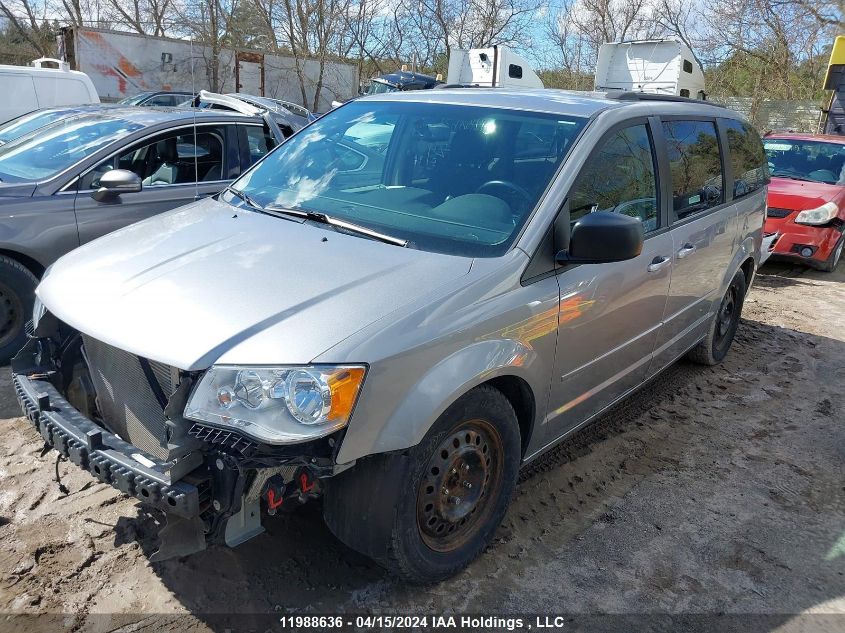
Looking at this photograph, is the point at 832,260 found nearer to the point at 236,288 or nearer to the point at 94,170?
the point at 94,170

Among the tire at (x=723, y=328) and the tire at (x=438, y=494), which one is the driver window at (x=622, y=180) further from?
the tire at (x=723, y=328)

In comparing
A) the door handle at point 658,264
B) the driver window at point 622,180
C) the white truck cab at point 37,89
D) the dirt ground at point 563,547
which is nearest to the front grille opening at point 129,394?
the dirt ground at point 563,547

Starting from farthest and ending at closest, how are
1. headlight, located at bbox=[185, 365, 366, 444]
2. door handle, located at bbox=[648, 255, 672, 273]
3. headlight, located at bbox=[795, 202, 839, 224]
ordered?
1. headlight, located at bbox=[795, 202, 839, 224]
2. door handle, located at bbox=[648, 255, 672, 273]
3. headlight, located at bbox=[185, 365, 366, 444]

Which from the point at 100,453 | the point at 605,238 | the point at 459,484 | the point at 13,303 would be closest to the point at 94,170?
the point at 13,303

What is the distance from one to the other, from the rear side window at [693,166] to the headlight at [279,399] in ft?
8.23

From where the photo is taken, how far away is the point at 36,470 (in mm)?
3396

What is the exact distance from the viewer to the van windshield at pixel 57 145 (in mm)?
4898

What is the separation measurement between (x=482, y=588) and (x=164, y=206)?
3782 mm

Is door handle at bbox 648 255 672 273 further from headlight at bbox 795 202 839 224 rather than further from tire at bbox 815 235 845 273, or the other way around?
tire at bbox 815 235 845 273

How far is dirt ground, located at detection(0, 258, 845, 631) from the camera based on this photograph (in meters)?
2.66

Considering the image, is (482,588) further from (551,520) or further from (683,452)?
(683,452)

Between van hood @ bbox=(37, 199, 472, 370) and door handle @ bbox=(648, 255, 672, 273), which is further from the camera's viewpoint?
door handle @ bbox=(648, 255, 672, 273)

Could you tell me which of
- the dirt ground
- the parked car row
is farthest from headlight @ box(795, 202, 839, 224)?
the parked car row

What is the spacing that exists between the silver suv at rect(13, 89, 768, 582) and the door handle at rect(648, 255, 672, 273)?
0.04 feet
